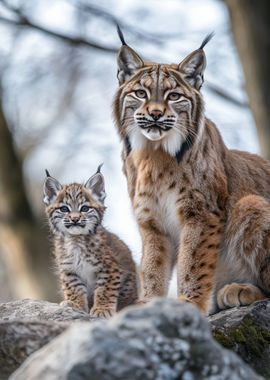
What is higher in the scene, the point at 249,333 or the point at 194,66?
Answer: the point at 194,66

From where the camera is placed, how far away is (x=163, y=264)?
823 cm

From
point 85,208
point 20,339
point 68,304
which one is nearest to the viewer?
point 20,339

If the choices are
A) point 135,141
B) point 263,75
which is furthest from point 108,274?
point 263,75

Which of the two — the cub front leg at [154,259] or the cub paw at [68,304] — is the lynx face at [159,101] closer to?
the cub front leg at [154,259]

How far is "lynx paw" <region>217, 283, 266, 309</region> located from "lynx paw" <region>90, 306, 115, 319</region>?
88 centimetres

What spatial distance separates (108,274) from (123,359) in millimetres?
3949

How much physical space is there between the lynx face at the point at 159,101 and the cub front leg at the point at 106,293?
1036 mm

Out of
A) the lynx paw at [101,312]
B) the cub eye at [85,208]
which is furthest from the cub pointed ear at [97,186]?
the lynx paw at [101,312]

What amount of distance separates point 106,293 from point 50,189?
1.04 meters

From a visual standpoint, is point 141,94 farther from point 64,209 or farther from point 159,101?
point 64,209

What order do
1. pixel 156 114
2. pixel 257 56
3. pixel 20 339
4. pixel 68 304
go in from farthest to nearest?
pixel 257 56 → pixel 68 304 → pixel 156 114 → pixel 20 339

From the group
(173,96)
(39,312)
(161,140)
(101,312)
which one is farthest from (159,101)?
(39,312)

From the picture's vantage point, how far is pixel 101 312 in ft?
25.1

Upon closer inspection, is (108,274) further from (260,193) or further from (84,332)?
(84,332)
